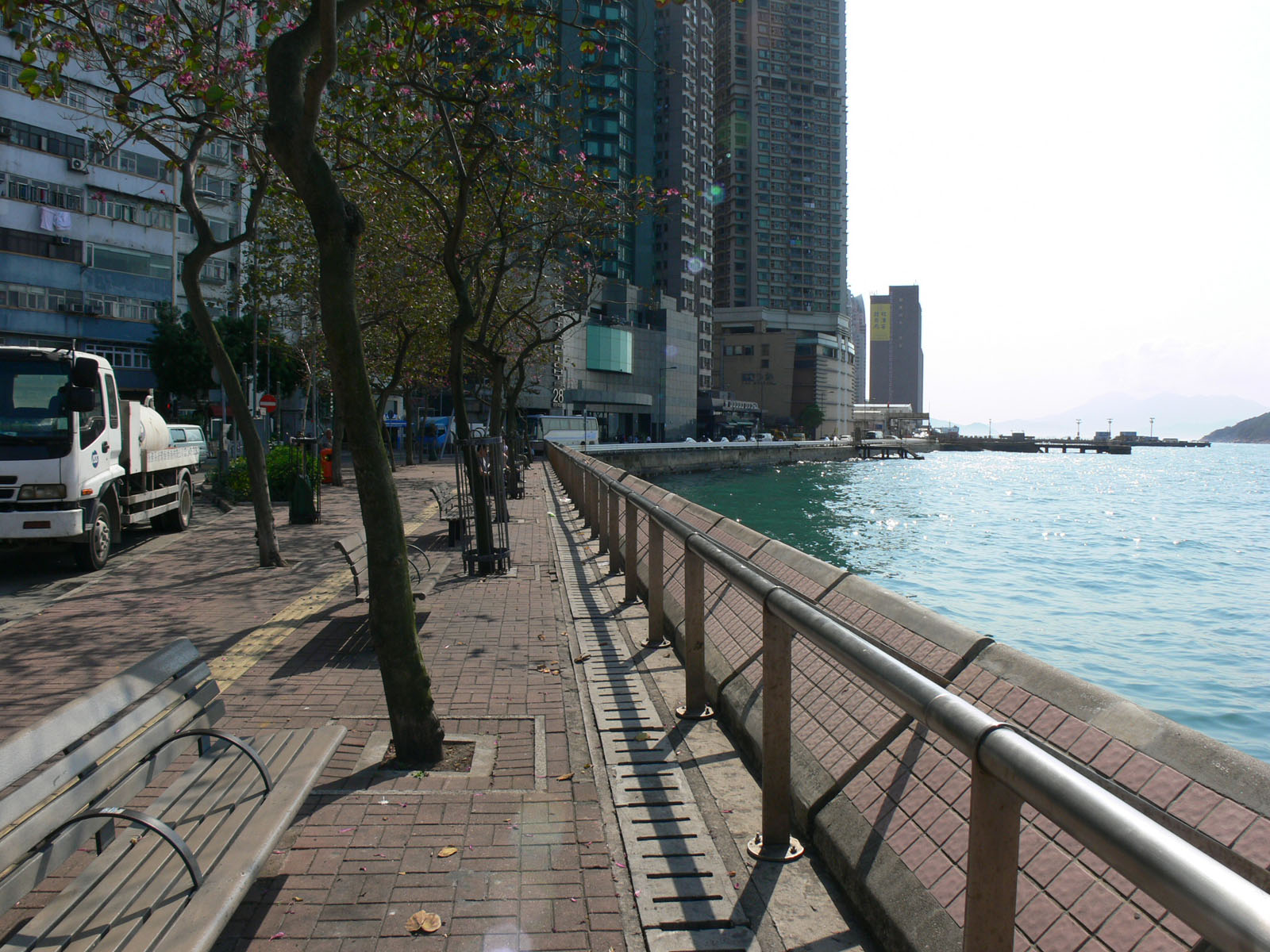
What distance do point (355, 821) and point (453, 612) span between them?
16.0ft

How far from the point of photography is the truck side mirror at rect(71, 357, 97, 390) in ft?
35.9

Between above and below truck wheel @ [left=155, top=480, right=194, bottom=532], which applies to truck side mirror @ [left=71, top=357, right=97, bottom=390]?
above

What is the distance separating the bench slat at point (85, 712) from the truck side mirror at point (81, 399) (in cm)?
833

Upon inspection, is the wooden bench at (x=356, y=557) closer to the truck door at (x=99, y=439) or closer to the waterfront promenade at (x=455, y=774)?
the waterfront promenade at (x=455, y=774)

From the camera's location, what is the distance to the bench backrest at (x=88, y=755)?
251 centimetres

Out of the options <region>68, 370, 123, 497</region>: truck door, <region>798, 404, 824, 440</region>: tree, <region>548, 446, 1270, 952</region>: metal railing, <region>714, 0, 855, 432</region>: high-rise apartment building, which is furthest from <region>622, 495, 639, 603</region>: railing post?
<region>714, 0, 855, 432</region>: high-rise apartment building

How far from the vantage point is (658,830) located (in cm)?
388

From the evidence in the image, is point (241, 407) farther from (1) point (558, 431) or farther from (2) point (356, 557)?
(1) point (558, 431)

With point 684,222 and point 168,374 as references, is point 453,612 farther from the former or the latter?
point 684,222

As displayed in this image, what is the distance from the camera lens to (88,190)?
47719 mm

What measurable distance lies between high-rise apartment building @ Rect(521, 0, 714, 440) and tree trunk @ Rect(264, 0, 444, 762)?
3650 inches

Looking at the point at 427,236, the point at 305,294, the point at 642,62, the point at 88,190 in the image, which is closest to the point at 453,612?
the point at 427,236

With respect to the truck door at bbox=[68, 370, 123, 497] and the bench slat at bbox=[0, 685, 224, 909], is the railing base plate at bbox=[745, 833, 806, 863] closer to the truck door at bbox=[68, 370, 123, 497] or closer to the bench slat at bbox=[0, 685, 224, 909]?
the bench slat at bbox=[0, 685, 224, 909]

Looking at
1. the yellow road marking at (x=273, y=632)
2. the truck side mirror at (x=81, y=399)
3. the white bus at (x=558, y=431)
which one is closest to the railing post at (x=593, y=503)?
the yellow road marking at (x=273, y=632)
